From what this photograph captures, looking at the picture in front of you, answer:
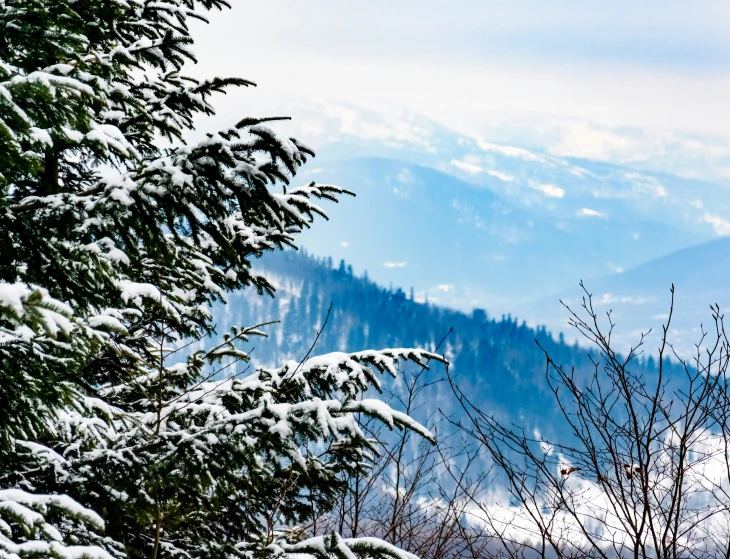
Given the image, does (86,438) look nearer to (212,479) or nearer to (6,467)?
(6,467)

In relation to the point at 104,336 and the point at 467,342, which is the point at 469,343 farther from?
the point at 104,336

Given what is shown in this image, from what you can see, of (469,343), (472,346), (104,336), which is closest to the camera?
(104,336)

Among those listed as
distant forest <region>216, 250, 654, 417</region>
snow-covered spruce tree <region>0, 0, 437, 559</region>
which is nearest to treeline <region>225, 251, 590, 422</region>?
distant forest <region>216, 250, 654, 417</region>

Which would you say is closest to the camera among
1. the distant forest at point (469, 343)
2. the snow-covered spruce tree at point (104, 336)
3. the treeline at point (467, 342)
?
the snow-covered spruce tree at point (104, 336)

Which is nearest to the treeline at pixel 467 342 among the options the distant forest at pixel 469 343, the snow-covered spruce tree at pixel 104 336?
the distant forest at pixel 469 343

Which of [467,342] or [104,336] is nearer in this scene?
[104,336]

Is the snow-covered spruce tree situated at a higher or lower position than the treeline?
higher

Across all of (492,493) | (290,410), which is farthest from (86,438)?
(492,493)

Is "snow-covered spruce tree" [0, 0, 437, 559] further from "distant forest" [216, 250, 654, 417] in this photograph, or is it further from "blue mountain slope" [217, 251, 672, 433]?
"distant forest" [216, 250, 654, 417]

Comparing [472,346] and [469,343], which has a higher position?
[469,343]

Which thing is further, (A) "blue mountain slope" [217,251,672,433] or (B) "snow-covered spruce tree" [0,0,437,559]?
(A) "blue mountain slope" [217,251,672,433]

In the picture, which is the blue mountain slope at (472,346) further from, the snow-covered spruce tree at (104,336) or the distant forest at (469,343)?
the snow-covered spruce tree at (104,336)

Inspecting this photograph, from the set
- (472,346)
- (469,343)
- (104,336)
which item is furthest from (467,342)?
(104,336)

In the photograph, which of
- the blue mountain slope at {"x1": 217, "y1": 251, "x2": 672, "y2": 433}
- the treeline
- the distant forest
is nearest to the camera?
the blue mountain slope at {"x1": 217, "y1": 251, "x2": 672, "y2": 433}
